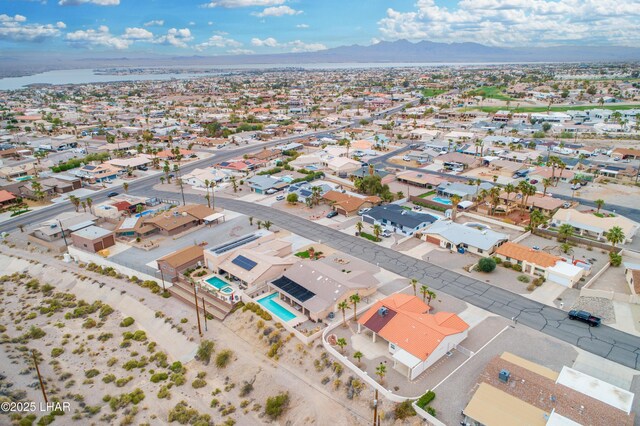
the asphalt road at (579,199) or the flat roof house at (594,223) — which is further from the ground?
the flat roof house at (594,223)

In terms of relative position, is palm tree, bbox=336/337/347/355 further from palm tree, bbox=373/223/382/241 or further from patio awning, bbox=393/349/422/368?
palm tree, bbox=373/223/382/241

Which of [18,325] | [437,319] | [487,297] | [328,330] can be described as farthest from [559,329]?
[18,325]

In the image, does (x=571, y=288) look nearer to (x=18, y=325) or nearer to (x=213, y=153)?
(x=18, y=325)

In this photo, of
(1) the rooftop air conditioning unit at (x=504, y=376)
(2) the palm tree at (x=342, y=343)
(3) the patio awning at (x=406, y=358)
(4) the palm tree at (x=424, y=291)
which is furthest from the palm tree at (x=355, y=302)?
(1) the rooftop air conditioning unit at (x=504, y=376)

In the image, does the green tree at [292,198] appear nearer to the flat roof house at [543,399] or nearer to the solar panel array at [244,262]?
the solar panel array at [244,262]

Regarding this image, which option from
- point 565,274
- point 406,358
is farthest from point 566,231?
point 406,358

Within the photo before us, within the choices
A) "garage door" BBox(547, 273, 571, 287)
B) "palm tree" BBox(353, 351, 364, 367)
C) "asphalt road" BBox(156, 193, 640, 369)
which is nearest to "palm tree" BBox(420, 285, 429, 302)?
"asphalt road" BBox(156, 193, 640, 369)

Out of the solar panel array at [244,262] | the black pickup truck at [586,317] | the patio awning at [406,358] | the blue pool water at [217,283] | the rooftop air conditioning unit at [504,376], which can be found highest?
the solar panel array at [244,262]
